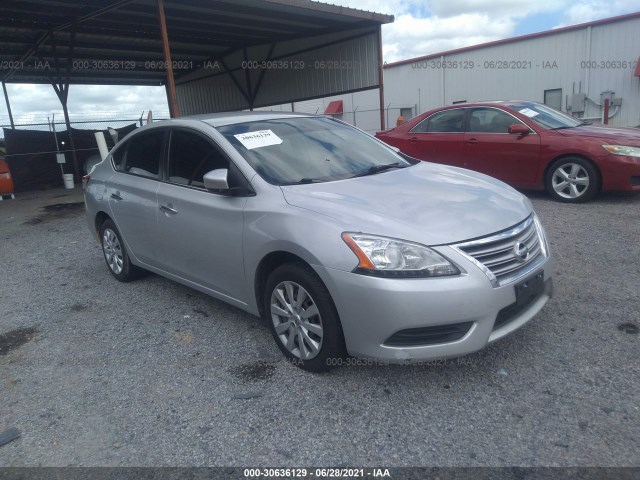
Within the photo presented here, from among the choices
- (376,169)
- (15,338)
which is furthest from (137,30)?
(376,169)

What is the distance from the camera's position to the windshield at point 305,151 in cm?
348

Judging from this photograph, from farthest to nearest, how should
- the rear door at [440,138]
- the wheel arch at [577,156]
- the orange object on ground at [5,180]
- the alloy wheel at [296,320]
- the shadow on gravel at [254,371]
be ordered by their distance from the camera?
the orange object on ground at [5,180] < the rear door at [440,138] < the wheel arch at [577,156] < the shadow on gravel at [254,371] < the alloy wheel at [296,320]

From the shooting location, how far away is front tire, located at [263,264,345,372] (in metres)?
2.84

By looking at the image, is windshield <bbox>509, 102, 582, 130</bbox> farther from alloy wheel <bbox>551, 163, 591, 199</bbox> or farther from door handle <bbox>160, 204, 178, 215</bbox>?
door handle <bbox>160, 204, 178, 215</bbox>

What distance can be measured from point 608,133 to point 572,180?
79cm

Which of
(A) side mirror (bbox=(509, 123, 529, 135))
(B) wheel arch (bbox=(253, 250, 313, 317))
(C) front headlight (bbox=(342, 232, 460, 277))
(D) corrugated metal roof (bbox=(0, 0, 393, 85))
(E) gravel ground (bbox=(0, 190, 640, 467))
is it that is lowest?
→ (E) gravel ground (bbox=(0, 190, 640, 467))

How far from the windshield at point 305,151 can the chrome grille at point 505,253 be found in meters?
1.17

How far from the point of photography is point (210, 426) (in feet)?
8.86

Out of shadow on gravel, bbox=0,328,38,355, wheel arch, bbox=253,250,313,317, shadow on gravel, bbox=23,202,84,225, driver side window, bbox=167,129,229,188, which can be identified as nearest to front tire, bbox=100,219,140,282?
shadow on gravel, bbox=0,328,38,355

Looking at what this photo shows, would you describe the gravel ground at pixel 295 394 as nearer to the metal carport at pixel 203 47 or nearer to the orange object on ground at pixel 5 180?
the metal carport at pixel 203 47

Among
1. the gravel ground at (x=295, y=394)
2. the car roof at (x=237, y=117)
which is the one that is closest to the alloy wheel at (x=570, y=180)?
the gravel ground at (x=295, y=394)

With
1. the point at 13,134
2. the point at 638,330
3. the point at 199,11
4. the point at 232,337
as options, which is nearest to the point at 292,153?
the point at 232,337

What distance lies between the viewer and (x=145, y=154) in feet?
14.9

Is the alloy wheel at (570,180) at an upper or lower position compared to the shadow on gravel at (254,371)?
upper
